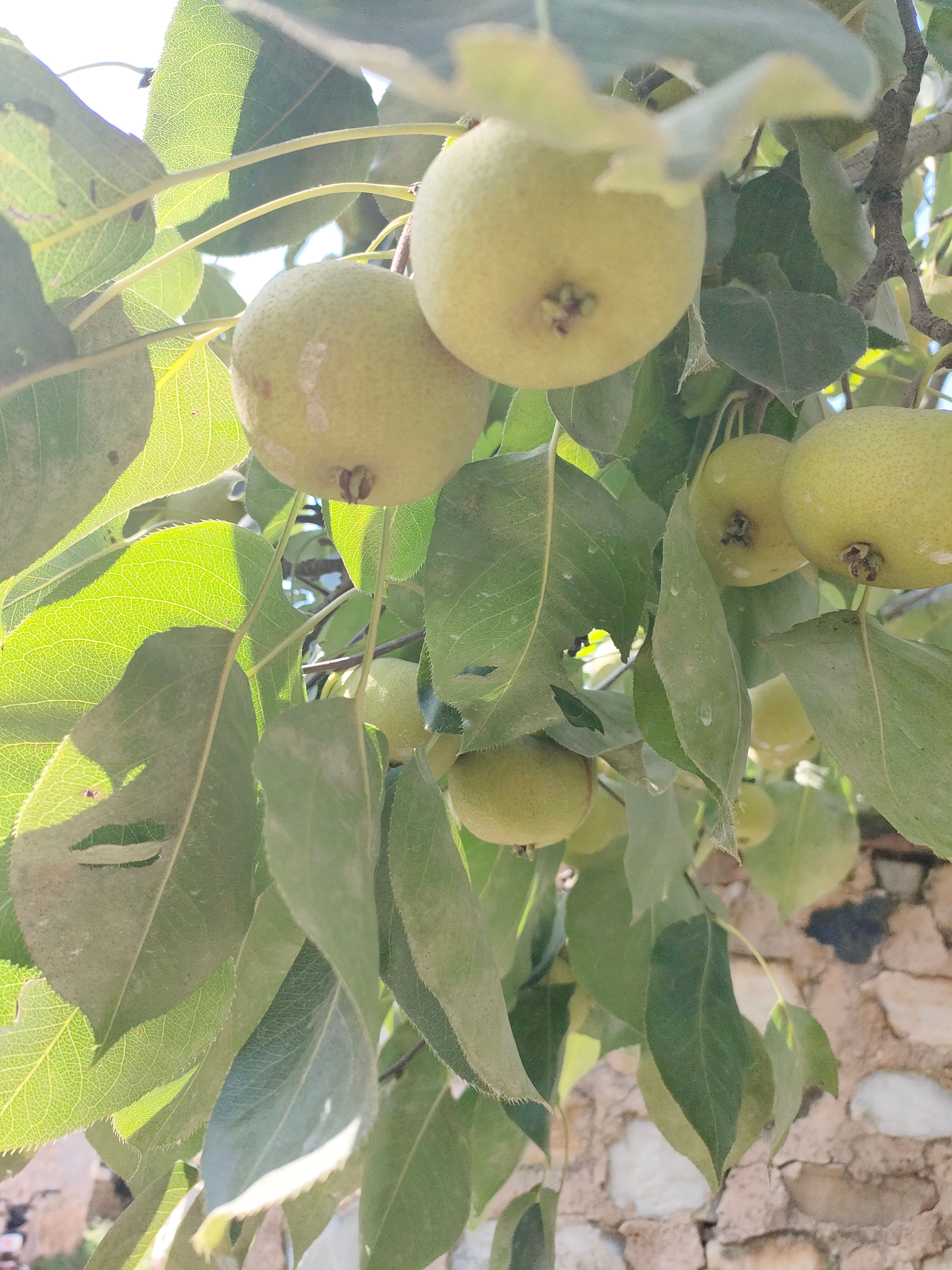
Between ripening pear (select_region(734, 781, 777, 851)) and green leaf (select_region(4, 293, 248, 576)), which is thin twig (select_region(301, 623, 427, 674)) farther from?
ripening pear (select_region(734, 781, 777, 851))

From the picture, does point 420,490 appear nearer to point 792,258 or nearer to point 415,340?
point 415,340

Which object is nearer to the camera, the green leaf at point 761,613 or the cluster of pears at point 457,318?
the cluster of pears at point 457,318

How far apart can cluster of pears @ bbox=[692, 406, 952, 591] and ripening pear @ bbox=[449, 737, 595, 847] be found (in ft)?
0.78

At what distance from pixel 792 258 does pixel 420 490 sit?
0.40 meters

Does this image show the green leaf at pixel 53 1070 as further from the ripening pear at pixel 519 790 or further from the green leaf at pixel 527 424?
the green leaf at pixel 527 424

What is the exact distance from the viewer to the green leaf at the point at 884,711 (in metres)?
0.52

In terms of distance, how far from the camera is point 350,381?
41 centimetres

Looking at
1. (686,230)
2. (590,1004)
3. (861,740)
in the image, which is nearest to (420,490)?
(686,230)

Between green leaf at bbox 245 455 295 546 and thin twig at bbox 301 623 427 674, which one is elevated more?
green leaf at bbox 245 455 295 546

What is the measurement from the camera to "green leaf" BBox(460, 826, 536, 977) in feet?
3.15

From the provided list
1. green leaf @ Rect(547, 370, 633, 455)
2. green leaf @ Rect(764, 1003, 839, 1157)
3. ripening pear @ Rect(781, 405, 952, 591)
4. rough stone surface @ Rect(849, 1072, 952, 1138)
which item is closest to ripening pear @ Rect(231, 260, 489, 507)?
green leaf @ Rect(547, 370, 633, 455)

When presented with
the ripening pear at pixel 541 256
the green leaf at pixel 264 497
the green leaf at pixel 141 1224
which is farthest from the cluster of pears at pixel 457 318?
the green leaf at pixel 141 1224

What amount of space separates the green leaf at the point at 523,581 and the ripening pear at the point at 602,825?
484 millimetres

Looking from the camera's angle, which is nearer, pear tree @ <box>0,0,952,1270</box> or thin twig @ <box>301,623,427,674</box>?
pear tree @ <box>0,0,952,1270</box>
